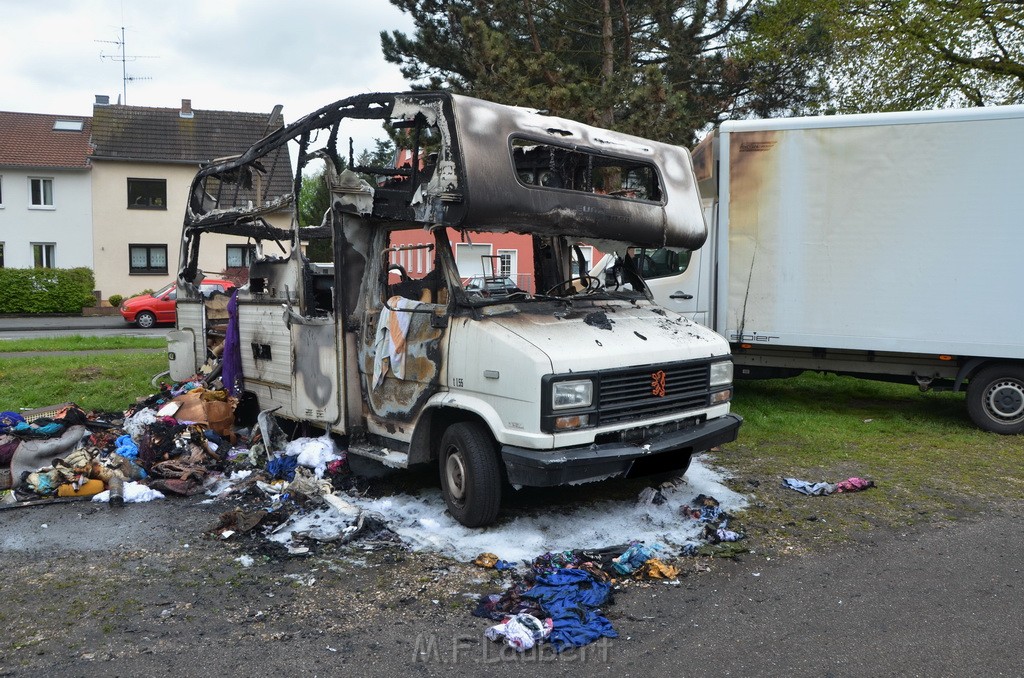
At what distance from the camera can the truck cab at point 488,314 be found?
479cm

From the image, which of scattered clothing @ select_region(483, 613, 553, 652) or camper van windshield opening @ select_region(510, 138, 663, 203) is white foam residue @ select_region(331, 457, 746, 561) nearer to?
scattered clothing @ select_region(483, 613, 553, 652)

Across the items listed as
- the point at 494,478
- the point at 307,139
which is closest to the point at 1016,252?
the point at 494,478

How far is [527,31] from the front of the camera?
1611 cm

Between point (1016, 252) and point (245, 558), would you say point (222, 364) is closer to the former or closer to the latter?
point (245, 558)

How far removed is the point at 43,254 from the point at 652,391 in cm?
3232

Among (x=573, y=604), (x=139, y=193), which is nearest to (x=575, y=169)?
(x=573, y=604)

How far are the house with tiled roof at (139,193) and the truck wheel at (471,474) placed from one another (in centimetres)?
2665

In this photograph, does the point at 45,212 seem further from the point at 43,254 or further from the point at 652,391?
the point at 652,391

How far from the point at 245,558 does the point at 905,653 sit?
3.52m

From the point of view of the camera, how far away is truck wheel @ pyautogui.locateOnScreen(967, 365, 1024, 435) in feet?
25.3

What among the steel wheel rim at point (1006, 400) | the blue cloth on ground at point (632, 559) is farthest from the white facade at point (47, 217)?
the blue cloth on ground at point (632, 559)

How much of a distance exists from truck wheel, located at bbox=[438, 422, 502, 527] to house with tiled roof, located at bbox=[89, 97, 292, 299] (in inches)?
1049

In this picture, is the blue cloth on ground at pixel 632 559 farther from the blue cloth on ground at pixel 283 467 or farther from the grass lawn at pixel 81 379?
the grass lawn at pixel 81 379

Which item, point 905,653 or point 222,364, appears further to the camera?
point 222,364
